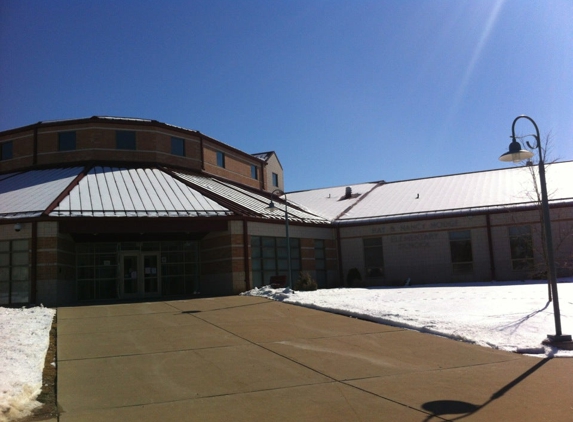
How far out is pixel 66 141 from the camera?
29875 millimetres

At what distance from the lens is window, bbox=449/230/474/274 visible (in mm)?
29562

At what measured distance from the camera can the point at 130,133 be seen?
3030 centimetres

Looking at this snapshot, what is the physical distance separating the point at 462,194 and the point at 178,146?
56.0 ft

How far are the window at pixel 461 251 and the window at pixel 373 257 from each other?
3.92 meters

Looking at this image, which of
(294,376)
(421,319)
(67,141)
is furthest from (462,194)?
(294,376)

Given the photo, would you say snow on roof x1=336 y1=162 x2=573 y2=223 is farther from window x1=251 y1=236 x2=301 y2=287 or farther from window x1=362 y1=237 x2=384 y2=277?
window x1=251 y1=236 x2=301 y2=287

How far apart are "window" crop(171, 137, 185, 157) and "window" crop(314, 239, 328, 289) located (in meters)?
9.39

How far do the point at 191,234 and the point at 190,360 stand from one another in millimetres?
16855

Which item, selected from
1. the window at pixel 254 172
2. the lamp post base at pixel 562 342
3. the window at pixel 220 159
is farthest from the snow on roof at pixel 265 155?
the lamp post base at pixel 562 342

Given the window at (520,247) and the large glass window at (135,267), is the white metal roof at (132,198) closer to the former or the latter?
the large glass window at (135,267)

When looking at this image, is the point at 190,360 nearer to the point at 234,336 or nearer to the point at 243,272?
the point at 234,336

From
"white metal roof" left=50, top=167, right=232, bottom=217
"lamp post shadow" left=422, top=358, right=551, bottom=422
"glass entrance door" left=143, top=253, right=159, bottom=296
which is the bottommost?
"lamp post shadow" left=422, top=358, right=551, bottom=422

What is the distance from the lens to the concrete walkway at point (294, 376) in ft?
22.9

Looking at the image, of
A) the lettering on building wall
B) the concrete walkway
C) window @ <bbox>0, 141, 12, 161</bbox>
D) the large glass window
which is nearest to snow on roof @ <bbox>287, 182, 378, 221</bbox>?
the lettering on building wall
